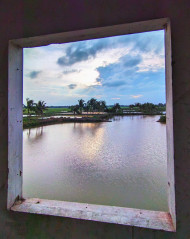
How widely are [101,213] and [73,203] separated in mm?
125

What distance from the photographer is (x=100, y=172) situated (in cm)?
873

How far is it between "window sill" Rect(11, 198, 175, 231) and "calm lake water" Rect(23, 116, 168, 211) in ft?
8.57

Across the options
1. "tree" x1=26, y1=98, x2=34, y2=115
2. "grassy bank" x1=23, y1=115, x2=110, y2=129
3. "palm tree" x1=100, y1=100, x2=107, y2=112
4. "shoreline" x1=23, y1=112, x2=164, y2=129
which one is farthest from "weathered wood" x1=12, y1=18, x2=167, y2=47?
"palm tree" x1=100, y1=100, x2=107, y2=112

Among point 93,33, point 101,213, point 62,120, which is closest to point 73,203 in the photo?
point 101,213

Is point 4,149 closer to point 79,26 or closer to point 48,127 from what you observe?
point 79,26

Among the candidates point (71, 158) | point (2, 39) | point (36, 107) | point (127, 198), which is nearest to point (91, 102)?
point (36, 107)

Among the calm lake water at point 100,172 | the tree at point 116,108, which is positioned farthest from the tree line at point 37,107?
the tree at point 116,108

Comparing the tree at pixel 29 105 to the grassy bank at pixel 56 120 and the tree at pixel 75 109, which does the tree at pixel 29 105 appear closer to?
the grassy bank at pixel 56 120

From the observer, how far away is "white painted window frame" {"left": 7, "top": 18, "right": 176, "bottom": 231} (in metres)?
0.51

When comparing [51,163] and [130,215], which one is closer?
[130,215]

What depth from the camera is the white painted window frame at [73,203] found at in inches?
20.2

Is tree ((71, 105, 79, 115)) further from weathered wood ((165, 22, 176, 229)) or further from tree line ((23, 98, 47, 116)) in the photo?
weathered wood ((165, 22, 176, 229))

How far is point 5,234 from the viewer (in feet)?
1.97

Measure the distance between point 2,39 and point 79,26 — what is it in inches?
12.6
